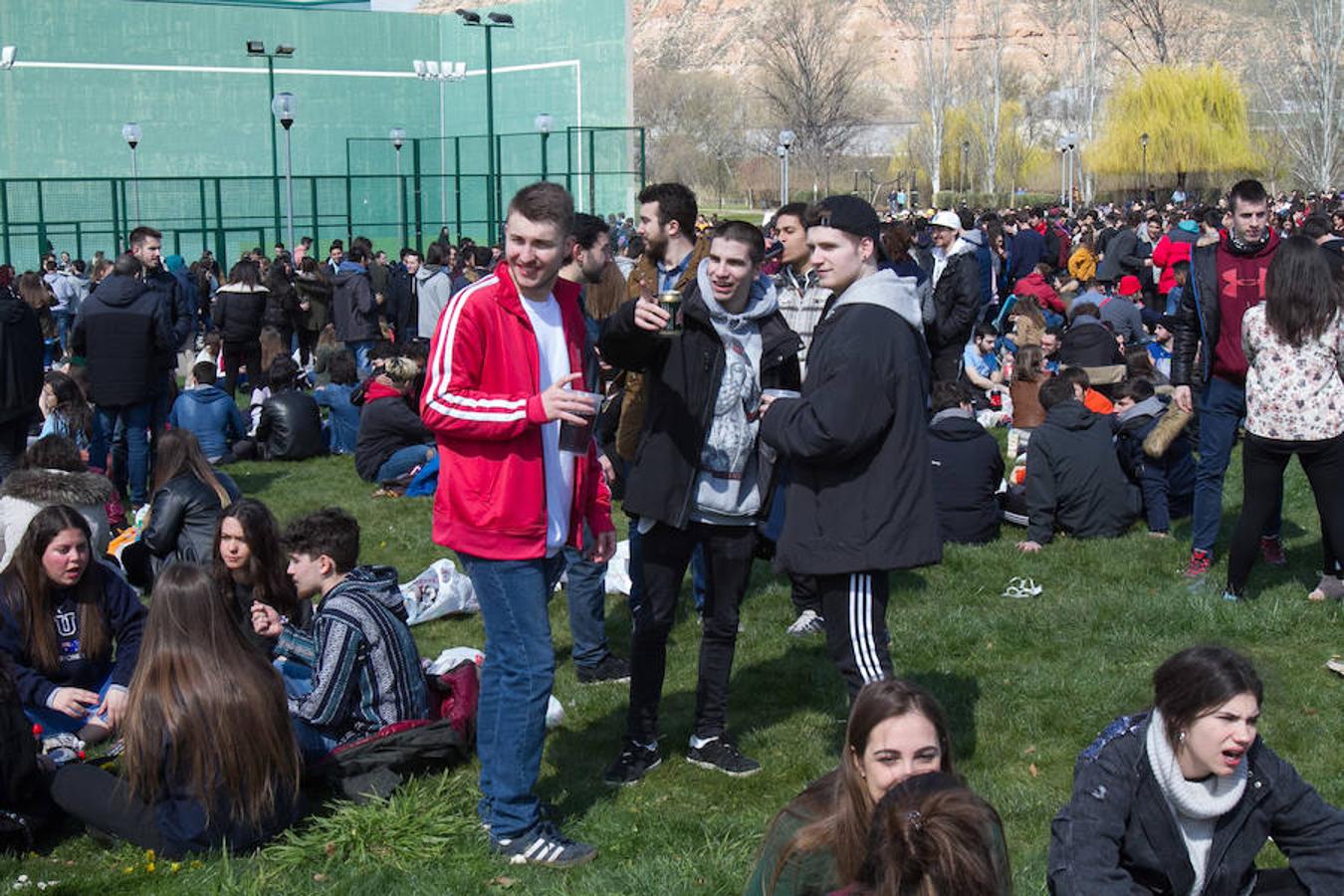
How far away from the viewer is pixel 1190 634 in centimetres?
714

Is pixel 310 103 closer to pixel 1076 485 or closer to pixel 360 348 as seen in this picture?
pixel 360 348

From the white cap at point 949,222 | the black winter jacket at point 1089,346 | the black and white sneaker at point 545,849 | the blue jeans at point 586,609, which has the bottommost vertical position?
the black and white sneaker at point 545,849

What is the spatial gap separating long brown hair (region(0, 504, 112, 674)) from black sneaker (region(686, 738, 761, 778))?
2472 mm

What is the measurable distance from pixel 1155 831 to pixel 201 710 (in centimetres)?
289

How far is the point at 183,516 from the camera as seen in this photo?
24.9 ft

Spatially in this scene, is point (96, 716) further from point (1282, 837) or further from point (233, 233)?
point (233, 233)

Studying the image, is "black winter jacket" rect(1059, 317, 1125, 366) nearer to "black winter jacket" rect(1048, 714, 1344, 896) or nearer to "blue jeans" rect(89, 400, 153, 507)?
"blue jeans" rect(89, 400, 153, 507)

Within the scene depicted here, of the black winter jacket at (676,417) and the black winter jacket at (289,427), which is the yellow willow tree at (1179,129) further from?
the black winter jacket at (676,417)

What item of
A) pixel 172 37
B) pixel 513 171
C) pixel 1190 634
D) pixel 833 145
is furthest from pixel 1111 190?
pixel 1190 634

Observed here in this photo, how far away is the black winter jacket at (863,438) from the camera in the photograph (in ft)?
15.9

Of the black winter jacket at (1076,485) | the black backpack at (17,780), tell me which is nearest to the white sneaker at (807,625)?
the black winter jacket at (1076,485)

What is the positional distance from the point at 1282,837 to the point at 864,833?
4.48 feet

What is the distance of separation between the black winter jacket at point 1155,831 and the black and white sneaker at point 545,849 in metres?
1.68

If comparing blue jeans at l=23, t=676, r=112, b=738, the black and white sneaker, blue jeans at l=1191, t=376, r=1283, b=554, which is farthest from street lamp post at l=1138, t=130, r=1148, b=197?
the black and white sneaker
